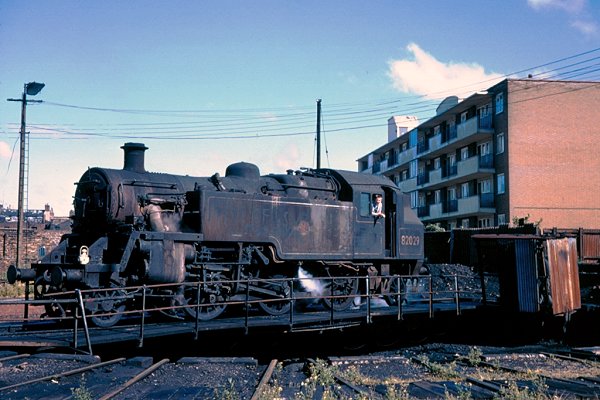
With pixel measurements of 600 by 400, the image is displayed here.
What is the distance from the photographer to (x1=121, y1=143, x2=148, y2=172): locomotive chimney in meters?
13.7

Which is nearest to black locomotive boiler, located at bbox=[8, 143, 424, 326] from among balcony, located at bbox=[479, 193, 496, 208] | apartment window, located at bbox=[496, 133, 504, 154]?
apartment window, located at bbox=[496, 133, 504, 154]

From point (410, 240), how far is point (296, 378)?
8.74m

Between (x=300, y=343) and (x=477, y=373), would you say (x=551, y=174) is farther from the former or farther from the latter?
(x=477, y=373)

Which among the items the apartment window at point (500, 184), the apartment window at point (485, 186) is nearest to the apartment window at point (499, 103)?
the apartment window at point (500, 184)

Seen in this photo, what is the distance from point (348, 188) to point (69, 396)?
10.0 meters

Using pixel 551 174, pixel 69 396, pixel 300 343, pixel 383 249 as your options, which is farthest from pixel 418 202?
pixel 69 396

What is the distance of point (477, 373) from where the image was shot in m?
9.15

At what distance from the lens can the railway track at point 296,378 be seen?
7.13m

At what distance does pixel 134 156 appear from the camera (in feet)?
45.1

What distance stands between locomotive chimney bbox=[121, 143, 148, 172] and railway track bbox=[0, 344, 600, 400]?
18.4ft

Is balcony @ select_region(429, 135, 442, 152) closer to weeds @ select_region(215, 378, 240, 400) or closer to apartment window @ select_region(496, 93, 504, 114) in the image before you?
apartment window @ select_region(496, 93, 504, 114)

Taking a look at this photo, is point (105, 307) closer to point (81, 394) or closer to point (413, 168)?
point (81, 394)

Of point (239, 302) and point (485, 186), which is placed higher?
point (485, 186)

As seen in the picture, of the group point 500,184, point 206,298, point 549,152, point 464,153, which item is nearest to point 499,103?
point 549,152
